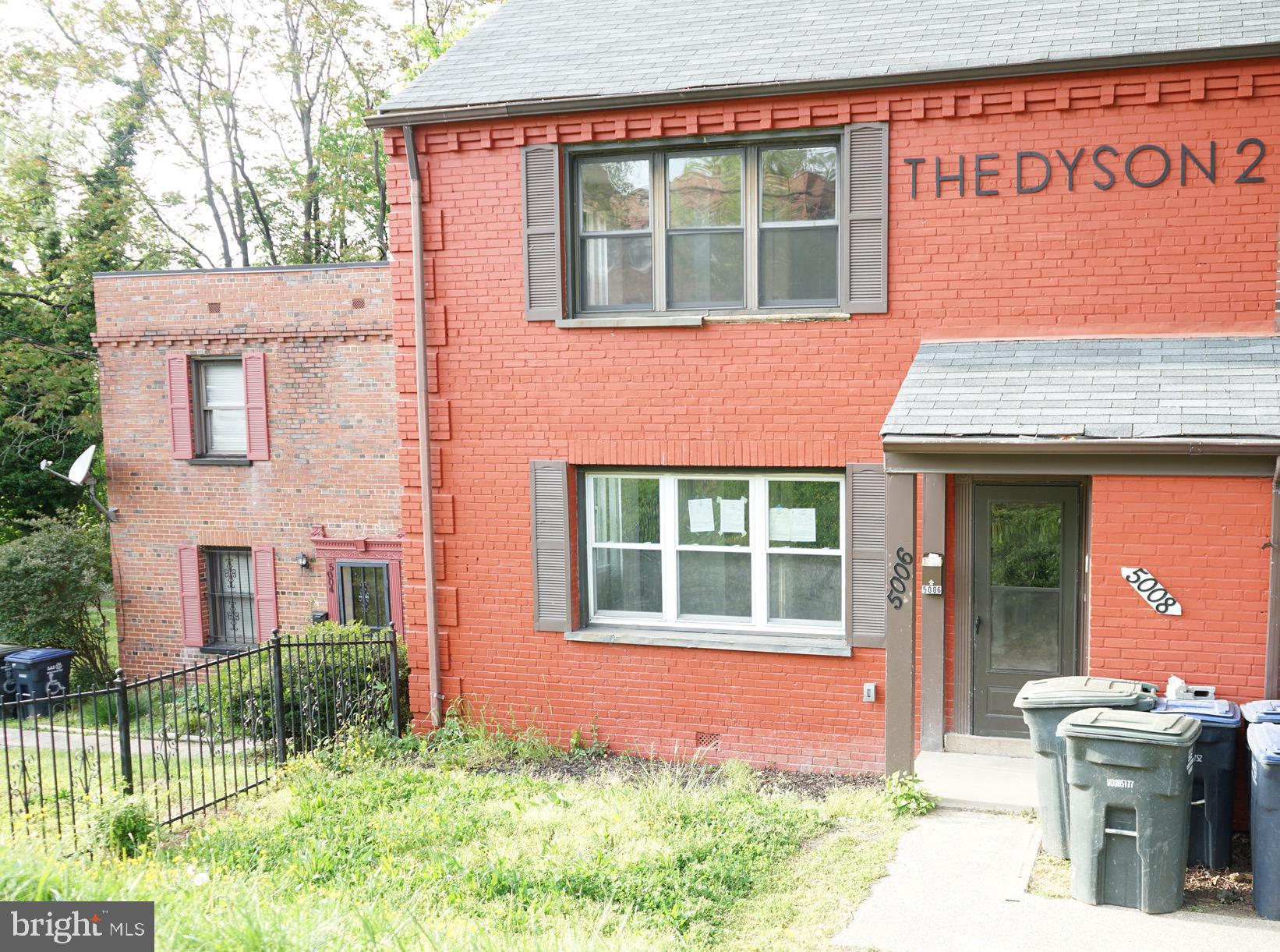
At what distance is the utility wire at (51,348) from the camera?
2152cm

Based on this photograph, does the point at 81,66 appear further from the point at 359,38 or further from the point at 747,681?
the point at 747,681

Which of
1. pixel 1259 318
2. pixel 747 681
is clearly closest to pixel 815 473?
pixel 747 681

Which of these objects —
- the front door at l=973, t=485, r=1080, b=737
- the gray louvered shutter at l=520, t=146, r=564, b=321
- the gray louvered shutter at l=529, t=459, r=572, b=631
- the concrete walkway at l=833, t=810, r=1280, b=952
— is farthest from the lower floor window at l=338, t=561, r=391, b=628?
the concrete walkway at l=833, t=810, r=1280, b=952

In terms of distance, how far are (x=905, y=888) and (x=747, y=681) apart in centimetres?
316

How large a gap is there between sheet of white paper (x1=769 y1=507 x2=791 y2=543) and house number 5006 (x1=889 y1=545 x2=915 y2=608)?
161 centimetres

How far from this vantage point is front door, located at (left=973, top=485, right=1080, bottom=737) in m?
8.71

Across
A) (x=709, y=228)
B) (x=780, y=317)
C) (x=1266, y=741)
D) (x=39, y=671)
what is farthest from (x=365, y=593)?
(x=1266, y=741)

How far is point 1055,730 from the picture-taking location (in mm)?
6688

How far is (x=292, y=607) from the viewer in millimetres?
15008

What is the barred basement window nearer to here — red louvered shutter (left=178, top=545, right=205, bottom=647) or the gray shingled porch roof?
red louvered shutter (left=178, top=545, right=205, bottom=647)

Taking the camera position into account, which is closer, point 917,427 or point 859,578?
point 917,427

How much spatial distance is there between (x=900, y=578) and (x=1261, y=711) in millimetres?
2397

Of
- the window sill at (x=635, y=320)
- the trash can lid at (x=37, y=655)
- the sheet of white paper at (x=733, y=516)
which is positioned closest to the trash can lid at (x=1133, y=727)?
the sheet of white paper at (x=733, y=516)

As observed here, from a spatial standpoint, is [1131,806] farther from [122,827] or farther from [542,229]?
[542,229]
